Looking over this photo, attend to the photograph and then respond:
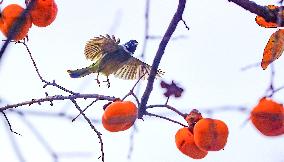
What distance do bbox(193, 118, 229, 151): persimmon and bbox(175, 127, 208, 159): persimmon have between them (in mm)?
87

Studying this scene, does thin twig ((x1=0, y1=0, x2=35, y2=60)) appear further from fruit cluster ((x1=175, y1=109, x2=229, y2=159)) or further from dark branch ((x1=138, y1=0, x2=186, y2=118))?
fruit cluster ((x1=175, y1=109, x2=229, y2=159))

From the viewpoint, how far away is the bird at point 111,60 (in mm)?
4023

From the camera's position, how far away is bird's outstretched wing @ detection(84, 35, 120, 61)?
162 inches

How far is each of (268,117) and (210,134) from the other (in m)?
0.32

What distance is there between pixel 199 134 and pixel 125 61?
56.9 inches

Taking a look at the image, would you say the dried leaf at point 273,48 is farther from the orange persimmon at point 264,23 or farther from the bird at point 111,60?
the bird at point 111,60

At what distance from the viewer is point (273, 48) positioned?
2879 millimetres

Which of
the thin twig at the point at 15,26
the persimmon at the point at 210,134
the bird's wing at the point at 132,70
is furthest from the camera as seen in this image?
the bird's wing at the point at 132,70

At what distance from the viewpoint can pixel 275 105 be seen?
2.69 meters

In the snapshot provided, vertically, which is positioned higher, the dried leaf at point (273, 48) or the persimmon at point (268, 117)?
the dried leaf at point (273, 48)

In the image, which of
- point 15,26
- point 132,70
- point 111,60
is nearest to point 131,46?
point 111,60

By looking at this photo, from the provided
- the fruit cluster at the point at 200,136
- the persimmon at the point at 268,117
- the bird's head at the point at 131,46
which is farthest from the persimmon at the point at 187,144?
the bird's head at the point at 131,46

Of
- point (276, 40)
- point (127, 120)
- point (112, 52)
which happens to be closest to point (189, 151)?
point (127, 120)

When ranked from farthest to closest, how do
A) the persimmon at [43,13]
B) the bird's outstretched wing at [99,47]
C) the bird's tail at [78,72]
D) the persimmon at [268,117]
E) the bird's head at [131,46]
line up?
the bird's head at [131,46] → the bird's tail at [78,72] → the bird's outstretched wing at [99,47] → the persimmon at [43,13] → the persimmon at [268,117]
